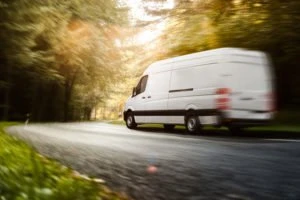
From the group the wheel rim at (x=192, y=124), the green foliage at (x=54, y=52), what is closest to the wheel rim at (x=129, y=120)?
the wheel rim at (x=192, y=124)

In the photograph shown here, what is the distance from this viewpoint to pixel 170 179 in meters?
6.08

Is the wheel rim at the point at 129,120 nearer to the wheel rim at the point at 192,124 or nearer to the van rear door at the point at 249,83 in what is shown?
the wheel rim at the point at 192,124

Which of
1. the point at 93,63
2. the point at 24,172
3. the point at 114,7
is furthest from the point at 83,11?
the point at 24,172

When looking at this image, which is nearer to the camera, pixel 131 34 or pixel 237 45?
pixel 237 45

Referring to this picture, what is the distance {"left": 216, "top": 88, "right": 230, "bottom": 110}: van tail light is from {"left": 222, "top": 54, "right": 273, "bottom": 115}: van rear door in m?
0.10

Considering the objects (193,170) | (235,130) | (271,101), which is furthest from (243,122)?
(193,170)

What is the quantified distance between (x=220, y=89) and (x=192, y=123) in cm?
195

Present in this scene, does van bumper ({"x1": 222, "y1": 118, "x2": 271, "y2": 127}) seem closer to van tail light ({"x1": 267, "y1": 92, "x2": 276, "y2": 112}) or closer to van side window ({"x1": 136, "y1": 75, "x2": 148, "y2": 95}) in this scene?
van tail light ({"x1": 267, "y1": 92, "x2": 276, "y2": 112})

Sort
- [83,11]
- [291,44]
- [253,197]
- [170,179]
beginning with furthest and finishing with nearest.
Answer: [83,11], [291,44], [170,179], [253,197]

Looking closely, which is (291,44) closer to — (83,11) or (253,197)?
(253,197)

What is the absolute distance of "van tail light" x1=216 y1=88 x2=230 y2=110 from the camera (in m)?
14.5

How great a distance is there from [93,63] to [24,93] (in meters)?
5.91

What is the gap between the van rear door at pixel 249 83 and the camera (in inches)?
564

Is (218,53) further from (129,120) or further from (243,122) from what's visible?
(129,120)
